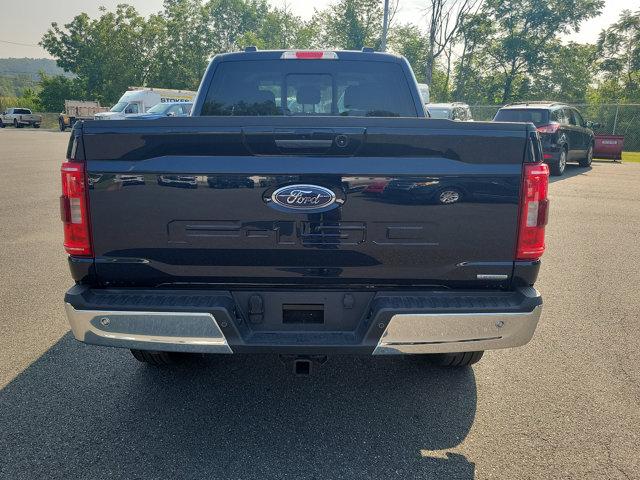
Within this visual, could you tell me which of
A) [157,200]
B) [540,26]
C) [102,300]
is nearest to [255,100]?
[157,200]

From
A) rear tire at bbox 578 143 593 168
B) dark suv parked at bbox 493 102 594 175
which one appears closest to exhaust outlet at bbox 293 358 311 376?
dark suv parked at bbox 493 102 594 175

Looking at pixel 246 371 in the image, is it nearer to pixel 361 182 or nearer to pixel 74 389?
pixel 74 389

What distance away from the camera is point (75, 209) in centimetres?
244

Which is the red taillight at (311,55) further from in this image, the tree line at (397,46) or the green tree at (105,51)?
the green tree at (105,51)

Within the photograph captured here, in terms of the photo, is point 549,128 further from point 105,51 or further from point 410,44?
point 105,51

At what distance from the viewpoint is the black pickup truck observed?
7.72 feet

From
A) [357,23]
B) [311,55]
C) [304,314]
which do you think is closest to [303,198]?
[304,314]

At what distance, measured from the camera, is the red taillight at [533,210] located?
7.82ft

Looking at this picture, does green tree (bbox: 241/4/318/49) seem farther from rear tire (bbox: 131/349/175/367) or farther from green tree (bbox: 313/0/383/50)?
rear tire (bbox: 131/349/175/367)

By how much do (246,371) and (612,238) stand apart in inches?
260

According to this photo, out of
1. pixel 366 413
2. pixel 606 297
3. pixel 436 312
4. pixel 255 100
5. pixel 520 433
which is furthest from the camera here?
pixel 606 297

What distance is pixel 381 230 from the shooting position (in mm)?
2412

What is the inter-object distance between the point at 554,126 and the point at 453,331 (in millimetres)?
12996

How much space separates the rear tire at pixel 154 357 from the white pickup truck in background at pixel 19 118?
58.3m
